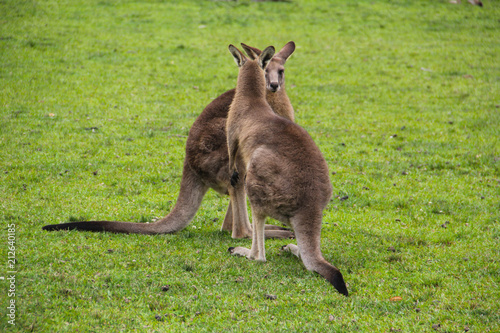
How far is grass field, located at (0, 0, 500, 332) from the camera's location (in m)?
4.24

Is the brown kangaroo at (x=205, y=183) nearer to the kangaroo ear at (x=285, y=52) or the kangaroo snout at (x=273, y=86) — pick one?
the kangaroo snout at (x=273, y=86)

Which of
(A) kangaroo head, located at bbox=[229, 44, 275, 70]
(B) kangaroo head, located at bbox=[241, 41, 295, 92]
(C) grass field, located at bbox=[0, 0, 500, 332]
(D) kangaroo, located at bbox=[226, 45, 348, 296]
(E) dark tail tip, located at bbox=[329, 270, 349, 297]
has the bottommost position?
(C) grass field, located at bbox=[0, 0, 500, 332]

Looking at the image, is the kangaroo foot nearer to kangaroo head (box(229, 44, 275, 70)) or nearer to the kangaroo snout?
the kangaroo snout

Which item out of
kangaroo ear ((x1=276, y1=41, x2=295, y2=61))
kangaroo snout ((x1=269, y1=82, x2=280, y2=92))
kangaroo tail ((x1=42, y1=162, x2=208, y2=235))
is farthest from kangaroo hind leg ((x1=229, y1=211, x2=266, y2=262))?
kangaroo ear ((x1=276, y1=41, x2=295, y2=61))

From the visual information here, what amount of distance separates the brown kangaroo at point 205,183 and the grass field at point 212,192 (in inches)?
5.8

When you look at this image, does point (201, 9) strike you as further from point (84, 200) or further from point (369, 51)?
point (84, 200)

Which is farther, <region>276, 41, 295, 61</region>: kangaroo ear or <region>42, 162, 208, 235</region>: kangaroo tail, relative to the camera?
<region>276, 41, 295, 61</region>: kangaroo ear

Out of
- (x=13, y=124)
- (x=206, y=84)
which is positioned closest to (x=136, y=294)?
(x=13, y=124)

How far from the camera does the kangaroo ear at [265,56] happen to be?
5645mm

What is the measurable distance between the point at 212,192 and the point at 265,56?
2.66m

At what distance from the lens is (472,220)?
6.57 m

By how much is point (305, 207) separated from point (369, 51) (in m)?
12.6

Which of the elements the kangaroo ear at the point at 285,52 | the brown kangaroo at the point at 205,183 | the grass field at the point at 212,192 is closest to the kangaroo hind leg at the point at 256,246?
the grass field at the point at 212,192

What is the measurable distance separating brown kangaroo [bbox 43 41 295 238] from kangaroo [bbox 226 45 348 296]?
474mm
